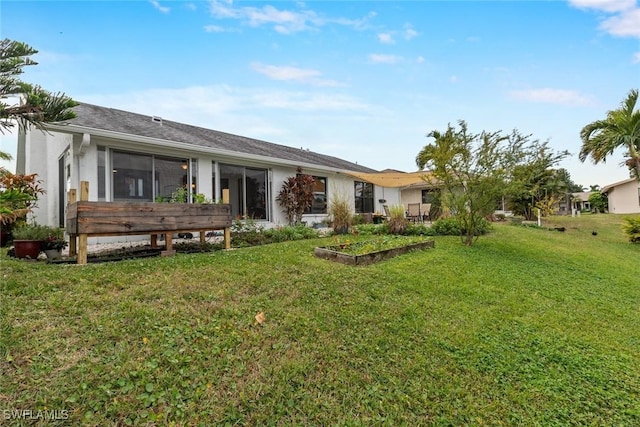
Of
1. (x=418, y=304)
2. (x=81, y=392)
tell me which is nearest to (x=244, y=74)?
(x=418, y=304)

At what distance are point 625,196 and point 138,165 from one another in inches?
1361

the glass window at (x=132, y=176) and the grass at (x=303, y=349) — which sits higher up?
the glass window at (x=132, y=176)

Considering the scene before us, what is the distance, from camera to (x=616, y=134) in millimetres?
12203

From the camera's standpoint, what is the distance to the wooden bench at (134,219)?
4.44 metres

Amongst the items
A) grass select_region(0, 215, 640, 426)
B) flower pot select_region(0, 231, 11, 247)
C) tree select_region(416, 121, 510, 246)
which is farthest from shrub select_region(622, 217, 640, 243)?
flower pot select_region(0, 231, 11, 247)

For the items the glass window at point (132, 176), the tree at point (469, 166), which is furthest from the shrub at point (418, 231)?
the glass window at point (132, 176)

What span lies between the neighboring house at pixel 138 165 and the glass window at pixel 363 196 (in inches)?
127

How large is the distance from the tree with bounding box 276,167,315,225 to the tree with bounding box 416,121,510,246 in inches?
186

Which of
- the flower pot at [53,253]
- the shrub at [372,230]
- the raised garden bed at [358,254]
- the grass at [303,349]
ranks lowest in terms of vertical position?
the grass at [303,349]

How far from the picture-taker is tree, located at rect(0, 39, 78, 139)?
11.8ft

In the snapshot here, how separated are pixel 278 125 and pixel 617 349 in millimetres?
15086

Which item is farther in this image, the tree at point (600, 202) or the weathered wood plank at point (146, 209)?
the tree at point (600, 202)

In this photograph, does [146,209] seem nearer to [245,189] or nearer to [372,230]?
[245,189]

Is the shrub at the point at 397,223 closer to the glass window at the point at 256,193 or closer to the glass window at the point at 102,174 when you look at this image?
the glass window at the point at 256,193
